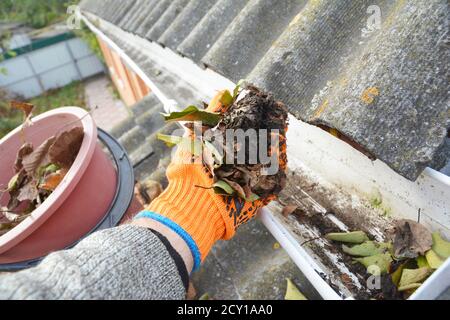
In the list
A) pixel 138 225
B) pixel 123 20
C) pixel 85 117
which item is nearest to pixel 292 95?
pixel 138 225

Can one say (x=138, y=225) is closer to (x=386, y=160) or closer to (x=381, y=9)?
(x=386, y=160)

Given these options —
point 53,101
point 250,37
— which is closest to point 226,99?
point 250,37

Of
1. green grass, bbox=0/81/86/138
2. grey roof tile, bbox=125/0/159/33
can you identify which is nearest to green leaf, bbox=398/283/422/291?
grey roof tile, bbox=125/0/159/33

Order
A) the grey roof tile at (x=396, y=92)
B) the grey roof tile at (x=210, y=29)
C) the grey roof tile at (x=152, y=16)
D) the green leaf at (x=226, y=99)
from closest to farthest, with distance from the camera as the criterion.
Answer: the grey roof tile at (x=396, y=92)
the green leaf at (x=226, y=99)
the grey roof tile at (x=210, y=29)
the grey roof tile at (x=152, y=16)

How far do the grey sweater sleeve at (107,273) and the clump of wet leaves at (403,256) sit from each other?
56 centimetres

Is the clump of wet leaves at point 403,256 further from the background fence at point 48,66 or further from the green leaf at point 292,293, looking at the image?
the background fence at point 48,66

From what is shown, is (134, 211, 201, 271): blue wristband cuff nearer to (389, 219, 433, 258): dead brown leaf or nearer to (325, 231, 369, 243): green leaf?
(325, 231, 369, 243): green leaf

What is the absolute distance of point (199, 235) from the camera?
112 cm

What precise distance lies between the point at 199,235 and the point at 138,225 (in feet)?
0.64

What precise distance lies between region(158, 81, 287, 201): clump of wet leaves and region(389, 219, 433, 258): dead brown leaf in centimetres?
37

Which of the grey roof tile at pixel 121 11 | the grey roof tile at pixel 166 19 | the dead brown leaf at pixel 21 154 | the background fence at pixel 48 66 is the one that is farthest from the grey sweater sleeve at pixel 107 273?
the background fence at pixel 48 66

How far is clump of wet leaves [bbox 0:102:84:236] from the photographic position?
1.49m

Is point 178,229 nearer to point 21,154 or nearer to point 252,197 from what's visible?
point 252,197

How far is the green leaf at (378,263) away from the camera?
979 mm
